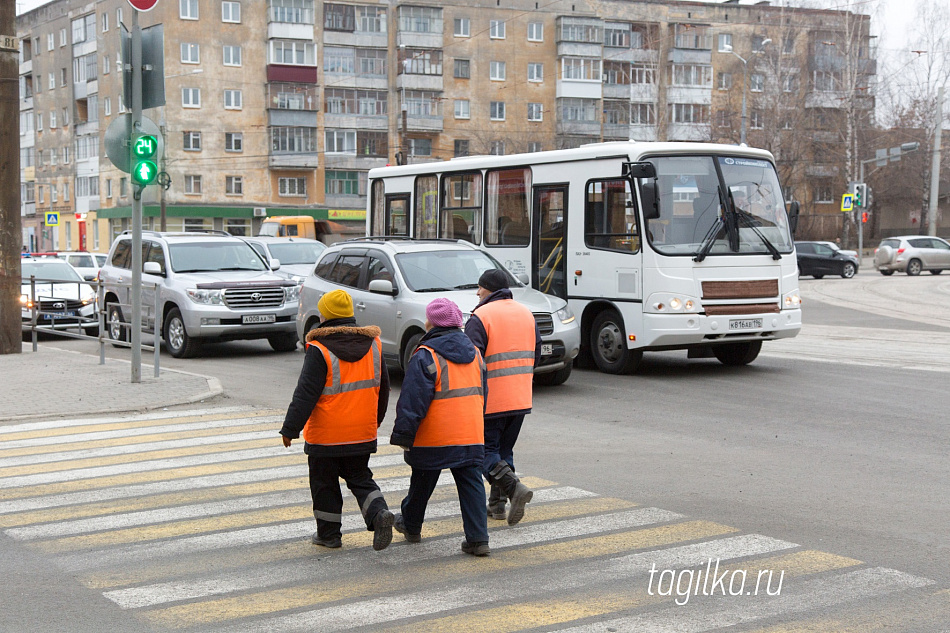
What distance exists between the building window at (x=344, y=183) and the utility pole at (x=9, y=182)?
57817mm

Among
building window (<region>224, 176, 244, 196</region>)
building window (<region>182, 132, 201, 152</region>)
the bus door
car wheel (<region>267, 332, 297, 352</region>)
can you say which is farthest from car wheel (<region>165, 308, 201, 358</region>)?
building window (<region>224, 176, 244, 196</region>)

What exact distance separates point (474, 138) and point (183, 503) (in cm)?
7071

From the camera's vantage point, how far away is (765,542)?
624cm

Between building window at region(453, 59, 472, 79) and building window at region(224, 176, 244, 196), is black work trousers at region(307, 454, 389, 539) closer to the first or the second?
building window at region(224, 176, 244, 196)

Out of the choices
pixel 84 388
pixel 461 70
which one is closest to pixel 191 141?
pixel 461 70

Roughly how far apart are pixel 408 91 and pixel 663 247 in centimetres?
6311

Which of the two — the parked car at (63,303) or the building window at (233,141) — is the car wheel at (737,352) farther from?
the building window at (233,141)

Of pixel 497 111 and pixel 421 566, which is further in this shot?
pixel 497 111

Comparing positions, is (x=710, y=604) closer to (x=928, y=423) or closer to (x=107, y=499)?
(x=107, y=499)

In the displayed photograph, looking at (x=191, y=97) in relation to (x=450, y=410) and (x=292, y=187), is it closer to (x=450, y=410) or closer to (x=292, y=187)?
(x=292, y=187)

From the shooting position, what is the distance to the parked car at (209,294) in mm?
17641

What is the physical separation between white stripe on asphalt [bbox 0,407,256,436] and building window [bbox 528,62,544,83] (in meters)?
69.2

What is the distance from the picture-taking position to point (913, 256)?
46.9 meters

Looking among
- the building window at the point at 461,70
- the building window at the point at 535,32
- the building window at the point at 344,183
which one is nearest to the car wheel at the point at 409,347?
the building window at the point at 344,183
